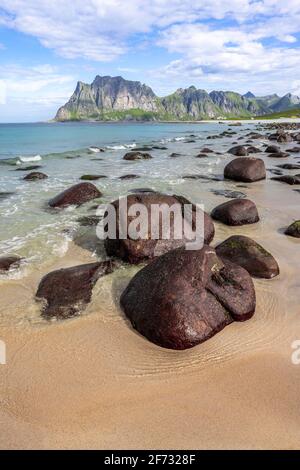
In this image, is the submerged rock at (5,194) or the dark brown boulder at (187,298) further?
the submerged rock at (5,194)

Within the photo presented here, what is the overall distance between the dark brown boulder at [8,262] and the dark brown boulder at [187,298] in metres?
2.91

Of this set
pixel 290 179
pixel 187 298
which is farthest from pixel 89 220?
pixel 290 179

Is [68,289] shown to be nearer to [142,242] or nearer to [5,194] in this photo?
[142,242]

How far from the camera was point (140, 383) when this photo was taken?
4.33 metres

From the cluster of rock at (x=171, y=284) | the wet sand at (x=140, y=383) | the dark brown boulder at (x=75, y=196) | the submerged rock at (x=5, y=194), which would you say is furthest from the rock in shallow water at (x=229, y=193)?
the submerged rock at (x=5, y=194)

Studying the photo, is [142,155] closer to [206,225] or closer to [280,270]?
[206,225]

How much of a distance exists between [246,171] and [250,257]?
11.1 metres

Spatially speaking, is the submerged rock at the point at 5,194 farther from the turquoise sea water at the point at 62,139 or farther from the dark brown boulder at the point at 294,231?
the turquoise sea water at the point at 62,139

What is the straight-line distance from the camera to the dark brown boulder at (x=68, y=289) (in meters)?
5.91

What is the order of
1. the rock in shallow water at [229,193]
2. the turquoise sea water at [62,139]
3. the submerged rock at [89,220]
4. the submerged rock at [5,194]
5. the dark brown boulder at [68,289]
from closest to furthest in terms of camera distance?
1. the dark brown boulder at [68,289]
2. the submerged rock at [89,220]
3. the rock in shallow water at [229,193]
4. the submerged rock at [5,194]
5. the turquoise sea water at [62,139]

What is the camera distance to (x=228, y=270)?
5738 millimetres

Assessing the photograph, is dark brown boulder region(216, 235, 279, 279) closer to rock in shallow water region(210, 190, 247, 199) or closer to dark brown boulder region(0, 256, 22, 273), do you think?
dark brown boulder region(0, 256, 22, 273)

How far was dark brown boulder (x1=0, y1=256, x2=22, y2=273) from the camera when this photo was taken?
740 centimetres
